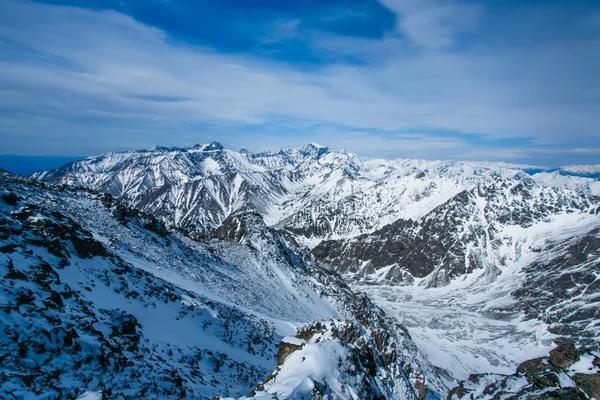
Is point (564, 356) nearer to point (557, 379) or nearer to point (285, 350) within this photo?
point (557, 379)

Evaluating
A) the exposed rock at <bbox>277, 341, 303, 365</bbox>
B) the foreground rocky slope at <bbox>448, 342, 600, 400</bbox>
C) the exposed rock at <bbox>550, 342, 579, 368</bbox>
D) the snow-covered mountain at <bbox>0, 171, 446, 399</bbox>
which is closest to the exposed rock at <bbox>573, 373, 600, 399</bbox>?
the foreground rocky slope at <bbox>448, 342, 600, 400</bbox>

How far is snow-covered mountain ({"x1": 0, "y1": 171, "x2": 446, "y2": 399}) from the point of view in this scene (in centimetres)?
1620

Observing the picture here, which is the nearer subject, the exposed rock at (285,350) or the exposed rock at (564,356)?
the exposed rock at (564,356)

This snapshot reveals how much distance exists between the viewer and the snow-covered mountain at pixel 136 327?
16203mm

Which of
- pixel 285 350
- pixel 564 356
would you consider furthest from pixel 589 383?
Result: pixel 285 350

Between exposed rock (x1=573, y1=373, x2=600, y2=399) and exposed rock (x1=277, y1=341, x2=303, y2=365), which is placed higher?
exposed rock (x1=573, y1=373, x2=600, y2=399)

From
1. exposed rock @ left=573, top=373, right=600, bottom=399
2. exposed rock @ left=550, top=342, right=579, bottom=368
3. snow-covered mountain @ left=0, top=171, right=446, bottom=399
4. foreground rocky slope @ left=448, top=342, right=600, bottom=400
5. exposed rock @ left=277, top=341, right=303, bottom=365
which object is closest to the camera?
snow-covered mountain @ left=0, top=171, right=446, bottom=399

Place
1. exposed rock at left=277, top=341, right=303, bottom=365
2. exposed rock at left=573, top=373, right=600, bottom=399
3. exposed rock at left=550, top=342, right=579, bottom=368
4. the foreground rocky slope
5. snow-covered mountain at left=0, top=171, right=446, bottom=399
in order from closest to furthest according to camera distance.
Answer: snow-covered mountain at left=0, top=171, right=446, bottom=399, exposed rock at left=573, top=373, right=600, bottom=399, the foreground rocky slope, exposed rock at left=550, top=342, right=579, bottom=368, exposed rock at left=277, top=341, right=303, bottom=365

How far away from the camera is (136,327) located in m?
26.6

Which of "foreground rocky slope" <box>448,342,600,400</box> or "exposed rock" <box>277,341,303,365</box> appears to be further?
"exposed rock" <box>277,341,303,365</box>

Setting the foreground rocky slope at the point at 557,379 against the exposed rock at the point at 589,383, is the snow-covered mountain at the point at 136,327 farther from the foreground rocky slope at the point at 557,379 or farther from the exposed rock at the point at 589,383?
the exposed rock at the point at 589,383

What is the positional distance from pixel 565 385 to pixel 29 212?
1924 inches

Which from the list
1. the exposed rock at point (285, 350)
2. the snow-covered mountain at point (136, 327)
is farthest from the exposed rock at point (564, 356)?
the exposed rock at point (285, 350)

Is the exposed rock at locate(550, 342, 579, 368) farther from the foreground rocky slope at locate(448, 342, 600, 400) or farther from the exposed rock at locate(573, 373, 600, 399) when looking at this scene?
the exposed rock at locate(573, 373, 600, 399)
